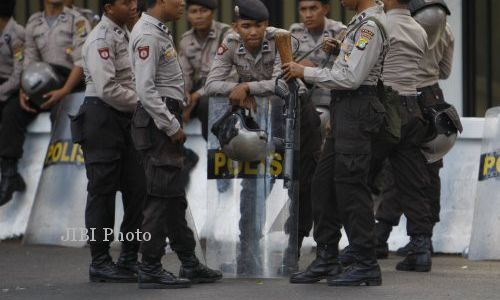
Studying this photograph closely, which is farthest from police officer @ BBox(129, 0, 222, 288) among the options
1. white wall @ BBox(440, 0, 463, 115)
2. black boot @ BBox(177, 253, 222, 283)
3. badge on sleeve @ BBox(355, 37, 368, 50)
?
white wall @ BBox(440, 0, 463, 115)

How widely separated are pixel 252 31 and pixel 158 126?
112 centimetres

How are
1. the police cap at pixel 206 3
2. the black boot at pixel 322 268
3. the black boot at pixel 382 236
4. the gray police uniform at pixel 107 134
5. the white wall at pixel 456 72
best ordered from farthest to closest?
the white wall at pixel 456 72, the police cap at pixel 206 3, the black boot at pixel 382 236, the gray police uniform at pixel 107 134, the black boot at pixel 322 268

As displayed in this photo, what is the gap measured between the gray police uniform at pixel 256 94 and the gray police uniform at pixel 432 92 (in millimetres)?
765

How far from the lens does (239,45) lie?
8305 millimetres

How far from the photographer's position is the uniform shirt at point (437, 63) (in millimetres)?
8930

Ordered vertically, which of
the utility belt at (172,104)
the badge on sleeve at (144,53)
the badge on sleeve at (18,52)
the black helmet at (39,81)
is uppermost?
the badge on sleeve at (18,52)

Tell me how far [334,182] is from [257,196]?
811mm

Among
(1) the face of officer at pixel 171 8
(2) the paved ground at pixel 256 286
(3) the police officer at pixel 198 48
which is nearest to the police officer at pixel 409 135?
(2) the paved ground at pixel 256 286

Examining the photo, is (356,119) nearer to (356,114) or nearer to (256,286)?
(356,114)

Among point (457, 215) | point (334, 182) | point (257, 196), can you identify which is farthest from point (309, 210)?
point (457, 215)

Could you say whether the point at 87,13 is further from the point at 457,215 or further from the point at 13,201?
the point at 457,215

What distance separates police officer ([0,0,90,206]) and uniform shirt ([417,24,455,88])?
9.53 feet

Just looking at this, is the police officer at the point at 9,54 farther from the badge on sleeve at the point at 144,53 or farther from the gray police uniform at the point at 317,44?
the badge on sleeve at the point at 144,53

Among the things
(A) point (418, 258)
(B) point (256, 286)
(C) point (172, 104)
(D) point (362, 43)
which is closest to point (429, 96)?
(A) point (418, 258)
